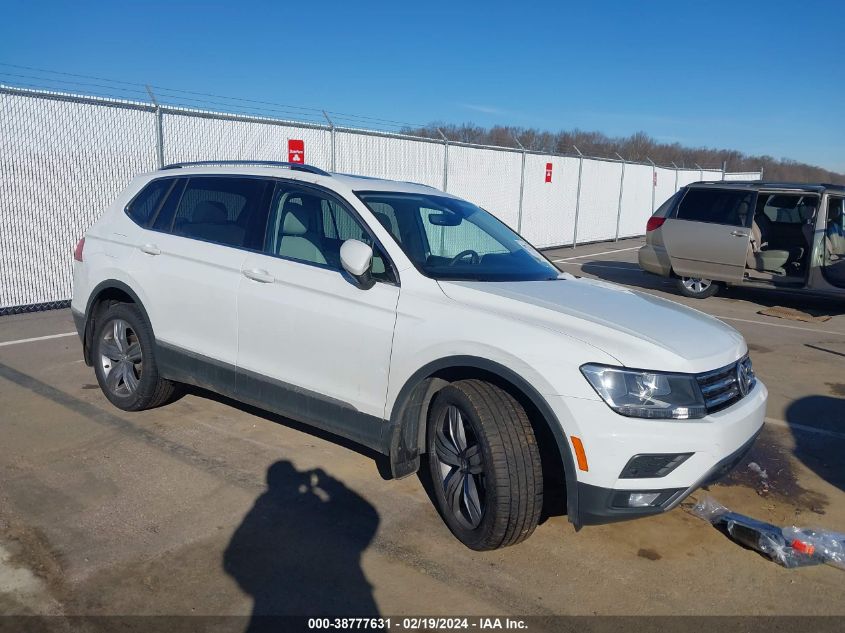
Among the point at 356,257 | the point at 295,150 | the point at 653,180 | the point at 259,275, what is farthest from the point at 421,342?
the point at 653,180

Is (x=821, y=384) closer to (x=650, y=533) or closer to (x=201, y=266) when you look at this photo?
(x=650, y=533)

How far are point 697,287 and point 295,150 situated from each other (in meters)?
7.08

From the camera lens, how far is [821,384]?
6.79m

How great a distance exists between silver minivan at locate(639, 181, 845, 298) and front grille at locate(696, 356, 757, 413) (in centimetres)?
788

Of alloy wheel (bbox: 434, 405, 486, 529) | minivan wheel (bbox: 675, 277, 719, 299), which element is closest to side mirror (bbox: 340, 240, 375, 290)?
alloy wheel (bbox: 434, 405, 486, 529)

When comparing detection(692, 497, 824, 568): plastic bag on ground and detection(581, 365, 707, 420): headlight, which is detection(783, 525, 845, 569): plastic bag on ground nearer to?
detection(692, 497, 824, 568): plastic bag on ground

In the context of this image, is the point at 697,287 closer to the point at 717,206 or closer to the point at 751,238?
the point at 751,238

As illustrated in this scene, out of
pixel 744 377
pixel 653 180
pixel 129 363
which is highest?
pixel 653 180

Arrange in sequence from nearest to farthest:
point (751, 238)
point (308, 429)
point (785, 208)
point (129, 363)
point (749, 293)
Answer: point (308, 429) → point (129, 363) → point (751, 238) → point (785, 208) → point (749, 293)

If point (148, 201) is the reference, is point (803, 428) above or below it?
below

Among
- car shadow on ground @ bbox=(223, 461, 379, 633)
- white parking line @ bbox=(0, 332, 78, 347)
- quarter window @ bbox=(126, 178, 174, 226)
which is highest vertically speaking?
quarter window @ bbox=(126, 178, 174, 226)

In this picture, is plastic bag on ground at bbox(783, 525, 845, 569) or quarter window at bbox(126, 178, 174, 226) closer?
plastic bag on ground at bbox(783, 525, 845, 569)

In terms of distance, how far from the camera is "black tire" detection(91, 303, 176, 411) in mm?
5074

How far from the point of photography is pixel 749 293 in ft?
42.3
